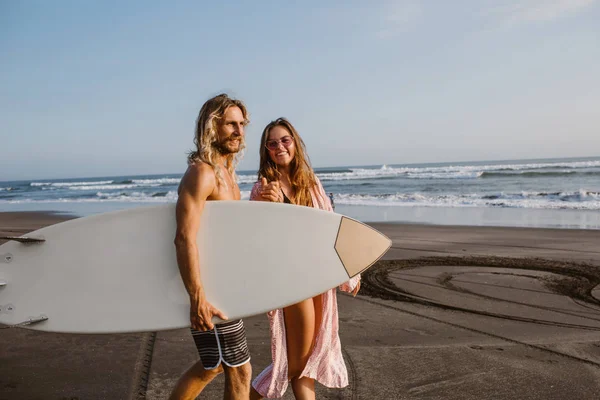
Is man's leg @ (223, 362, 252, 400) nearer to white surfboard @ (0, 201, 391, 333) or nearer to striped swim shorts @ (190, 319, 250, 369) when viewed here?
striped swim shorts @ (190, 319, 250, 369)

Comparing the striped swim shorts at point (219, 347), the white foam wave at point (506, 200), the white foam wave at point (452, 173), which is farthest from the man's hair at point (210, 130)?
the white foam wave at point (452, 173)

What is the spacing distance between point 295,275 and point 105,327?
908mm

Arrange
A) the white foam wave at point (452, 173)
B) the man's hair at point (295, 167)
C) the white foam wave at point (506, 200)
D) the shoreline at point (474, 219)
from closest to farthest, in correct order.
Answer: the man's hair at point (295, 167) < the shoreline at point (474, 219) < the white foam wave at point (506, 200) < the white foam wave at point (452, 173)

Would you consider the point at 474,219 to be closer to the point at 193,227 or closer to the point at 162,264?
the point at 162,264

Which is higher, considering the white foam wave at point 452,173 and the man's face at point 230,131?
the man's face at point 230,131

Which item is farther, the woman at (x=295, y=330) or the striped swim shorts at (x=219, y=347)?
the woman at (x=295, y=330)

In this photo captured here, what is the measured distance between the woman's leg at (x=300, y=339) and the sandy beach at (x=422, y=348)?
1.63ft

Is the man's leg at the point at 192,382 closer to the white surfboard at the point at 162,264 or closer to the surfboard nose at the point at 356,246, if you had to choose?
the white surfboard at the point at 162,264

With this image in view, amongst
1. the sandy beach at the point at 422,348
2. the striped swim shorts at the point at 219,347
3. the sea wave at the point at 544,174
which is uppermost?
the striped swim shorts at the point at 219,347

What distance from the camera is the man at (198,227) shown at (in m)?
1.85

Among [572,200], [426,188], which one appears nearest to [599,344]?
[572,200]

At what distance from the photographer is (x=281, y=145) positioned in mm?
2266

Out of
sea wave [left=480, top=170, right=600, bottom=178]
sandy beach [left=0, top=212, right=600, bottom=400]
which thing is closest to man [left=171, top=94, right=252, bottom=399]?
sandy beach [left=0, top=212, right=600, bottom=400]

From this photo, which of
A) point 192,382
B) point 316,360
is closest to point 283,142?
point 316,360
